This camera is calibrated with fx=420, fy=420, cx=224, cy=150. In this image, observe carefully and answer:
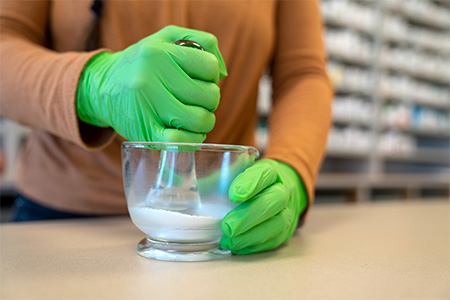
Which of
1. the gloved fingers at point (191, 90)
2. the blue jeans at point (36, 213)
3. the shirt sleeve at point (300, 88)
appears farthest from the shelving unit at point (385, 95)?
the gloved fingers at point (191, 90)

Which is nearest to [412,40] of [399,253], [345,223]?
[345,223]

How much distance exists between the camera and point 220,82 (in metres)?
0.96

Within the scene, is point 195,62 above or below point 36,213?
above

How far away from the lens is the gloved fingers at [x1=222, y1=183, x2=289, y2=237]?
1.85ft

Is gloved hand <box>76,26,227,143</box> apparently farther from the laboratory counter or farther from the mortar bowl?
the laboratory counter

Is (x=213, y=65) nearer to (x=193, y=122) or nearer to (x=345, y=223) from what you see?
(x=193, y=122)

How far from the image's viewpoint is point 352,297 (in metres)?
0.44

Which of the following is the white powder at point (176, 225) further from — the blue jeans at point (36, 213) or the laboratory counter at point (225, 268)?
the blue jeans at point (36, 213)

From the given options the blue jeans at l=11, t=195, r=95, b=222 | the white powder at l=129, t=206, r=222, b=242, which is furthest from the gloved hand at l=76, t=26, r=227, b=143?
the blue jeans at l=11, t=195, r=95, b=222

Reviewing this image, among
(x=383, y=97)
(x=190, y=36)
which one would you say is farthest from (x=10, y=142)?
(x=383, y=97)

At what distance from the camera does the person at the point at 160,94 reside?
58cm

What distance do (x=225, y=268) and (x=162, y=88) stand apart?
251 mm

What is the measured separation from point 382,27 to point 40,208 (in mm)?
3909

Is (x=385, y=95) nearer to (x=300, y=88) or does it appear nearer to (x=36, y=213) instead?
(x=300, y=88)
